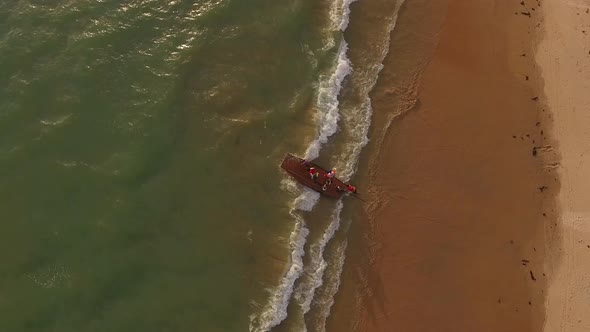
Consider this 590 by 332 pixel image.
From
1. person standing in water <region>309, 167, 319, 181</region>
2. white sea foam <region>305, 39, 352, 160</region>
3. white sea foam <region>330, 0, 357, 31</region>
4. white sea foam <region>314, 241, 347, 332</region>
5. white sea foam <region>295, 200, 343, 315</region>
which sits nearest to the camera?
white sea foam <region>314, 241, 347, 332</region>

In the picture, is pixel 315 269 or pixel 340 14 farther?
pixel 340 14

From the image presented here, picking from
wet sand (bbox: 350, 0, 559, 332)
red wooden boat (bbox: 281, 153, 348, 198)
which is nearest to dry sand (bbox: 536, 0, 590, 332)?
wet sand (bbox: 350, 0, 559, 332)

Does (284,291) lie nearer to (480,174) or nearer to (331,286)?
(331,286)

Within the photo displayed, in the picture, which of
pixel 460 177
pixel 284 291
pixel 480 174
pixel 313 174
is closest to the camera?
pixel 284 291

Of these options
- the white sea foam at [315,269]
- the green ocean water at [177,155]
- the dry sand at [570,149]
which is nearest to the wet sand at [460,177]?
the dry sand at [570,149]

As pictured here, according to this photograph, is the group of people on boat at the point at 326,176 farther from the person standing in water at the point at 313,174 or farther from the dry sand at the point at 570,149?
the dry sand at the point at 570,149

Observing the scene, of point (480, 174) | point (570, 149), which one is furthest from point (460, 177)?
point (570, 149)

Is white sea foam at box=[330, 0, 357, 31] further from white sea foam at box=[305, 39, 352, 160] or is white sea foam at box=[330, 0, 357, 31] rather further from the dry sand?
the dry sand
